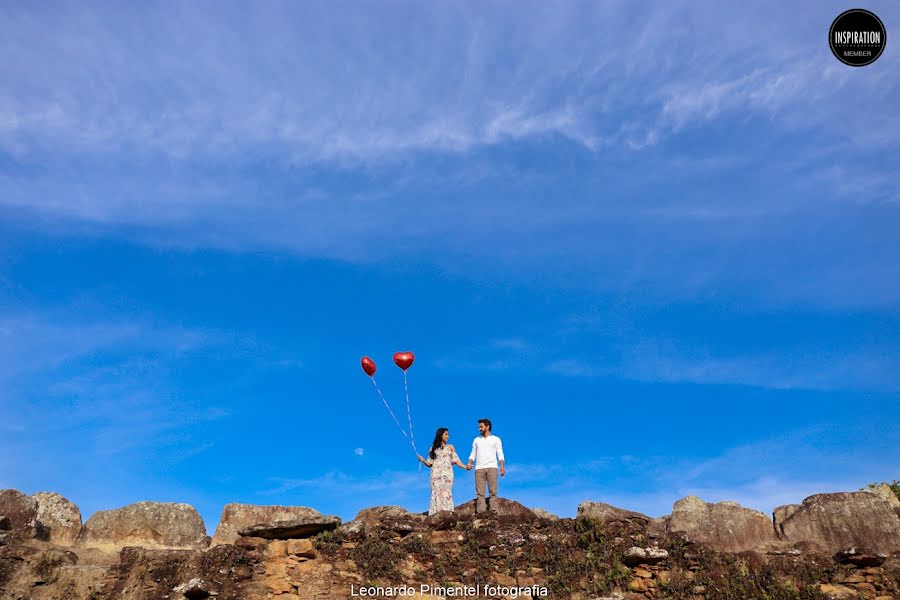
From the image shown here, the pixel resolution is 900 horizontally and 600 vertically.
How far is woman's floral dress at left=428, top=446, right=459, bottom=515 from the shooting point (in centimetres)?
1331

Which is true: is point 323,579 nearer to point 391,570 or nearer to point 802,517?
point 391,570

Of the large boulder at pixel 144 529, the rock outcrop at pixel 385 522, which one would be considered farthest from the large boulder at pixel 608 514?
the large boulder at pixel 144 529

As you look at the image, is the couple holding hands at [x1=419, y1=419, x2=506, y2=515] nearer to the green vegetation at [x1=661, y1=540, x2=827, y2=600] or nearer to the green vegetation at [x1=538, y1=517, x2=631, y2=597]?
the green vegetation at [x1=538, y1=517, x2=631, y2=597]

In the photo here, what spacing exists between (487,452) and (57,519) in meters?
8.17

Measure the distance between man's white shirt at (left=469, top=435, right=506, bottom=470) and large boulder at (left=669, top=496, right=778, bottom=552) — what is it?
3.24 meters

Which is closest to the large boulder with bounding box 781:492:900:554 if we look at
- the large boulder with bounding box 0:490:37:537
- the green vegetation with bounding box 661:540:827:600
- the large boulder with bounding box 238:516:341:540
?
the green vegetation with bounding box 661:540:827:600

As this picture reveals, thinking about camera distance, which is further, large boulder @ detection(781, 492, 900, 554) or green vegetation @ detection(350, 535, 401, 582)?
large boulder @ detection(781, 492, 900, 554)

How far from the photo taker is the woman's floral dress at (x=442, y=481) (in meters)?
13.3

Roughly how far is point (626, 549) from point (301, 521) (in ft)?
17.7

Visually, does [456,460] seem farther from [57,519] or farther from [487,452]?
[57,519]

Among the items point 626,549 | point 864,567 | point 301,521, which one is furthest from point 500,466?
point 864,567

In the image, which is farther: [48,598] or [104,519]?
[104,519]

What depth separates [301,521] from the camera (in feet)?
39.0

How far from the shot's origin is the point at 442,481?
13375 millimetres
